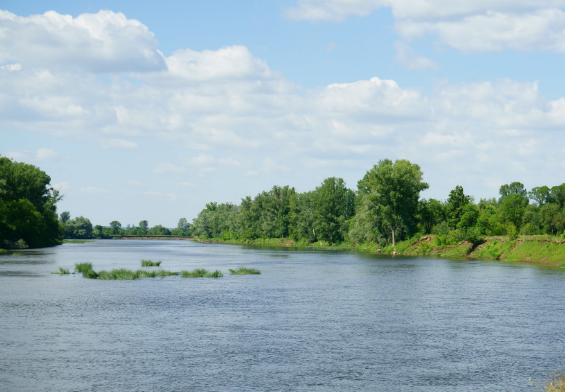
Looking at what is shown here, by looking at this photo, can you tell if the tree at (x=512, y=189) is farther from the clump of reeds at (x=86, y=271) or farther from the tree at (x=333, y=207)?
the clump of reeds at (x=86, y=271)

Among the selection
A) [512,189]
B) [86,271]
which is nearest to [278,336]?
[86,271]

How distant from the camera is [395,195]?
11512 centimetres

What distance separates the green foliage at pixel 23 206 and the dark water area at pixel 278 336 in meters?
69.9

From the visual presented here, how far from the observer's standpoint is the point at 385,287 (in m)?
54.1

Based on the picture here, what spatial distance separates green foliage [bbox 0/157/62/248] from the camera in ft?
381

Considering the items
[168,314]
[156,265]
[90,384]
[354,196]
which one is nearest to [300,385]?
[90,384]

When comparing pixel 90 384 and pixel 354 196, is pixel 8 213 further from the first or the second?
pixel 90 384

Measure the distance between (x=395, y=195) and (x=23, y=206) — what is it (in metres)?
76.5

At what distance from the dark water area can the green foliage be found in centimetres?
6994

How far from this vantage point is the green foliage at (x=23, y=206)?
116 meters

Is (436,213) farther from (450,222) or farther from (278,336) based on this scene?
(278,336)

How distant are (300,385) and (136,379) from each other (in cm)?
666

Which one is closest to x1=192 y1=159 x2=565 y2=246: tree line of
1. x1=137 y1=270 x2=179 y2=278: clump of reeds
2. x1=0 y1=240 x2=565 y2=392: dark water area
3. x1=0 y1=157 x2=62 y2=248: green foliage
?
x1=0 y1=240 x2=565 y2=392: dark water area

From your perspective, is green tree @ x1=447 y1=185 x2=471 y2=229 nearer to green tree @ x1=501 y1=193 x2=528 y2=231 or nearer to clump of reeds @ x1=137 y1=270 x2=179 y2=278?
green tree @ x1=501 y1=193 x2=528 y2=231
